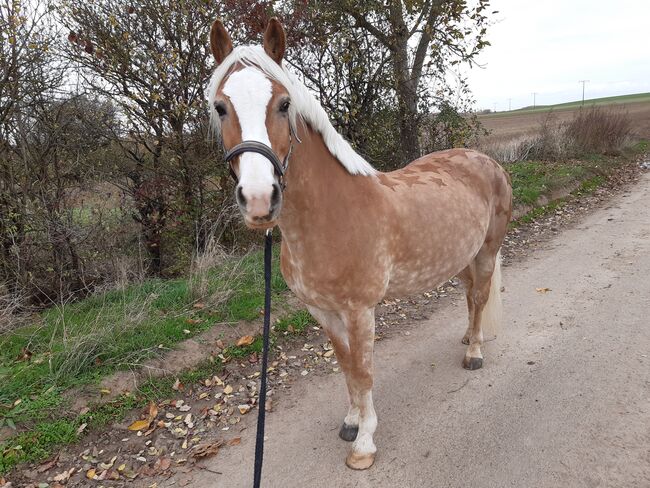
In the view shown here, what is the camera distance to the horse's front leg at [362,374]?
233 cm

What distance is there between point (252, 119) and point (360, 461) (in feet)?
6.98

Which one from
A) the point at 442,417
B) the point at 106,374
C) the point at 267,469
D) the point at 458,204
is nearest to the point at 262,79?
the point at 458,204

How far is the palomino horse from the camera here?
1.54 meters

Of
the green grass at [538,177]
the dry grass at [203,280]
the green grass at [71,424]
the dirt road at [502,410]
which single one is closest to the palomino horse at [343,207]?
the dirt road at [502,410]

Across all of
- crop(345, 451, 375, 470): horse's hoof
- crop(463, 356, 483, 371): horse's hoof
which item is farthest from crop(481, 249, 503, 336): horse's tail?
crop(345, 451, 375, 470): horse's hoof

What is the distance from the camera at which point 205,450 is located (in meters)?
2.61

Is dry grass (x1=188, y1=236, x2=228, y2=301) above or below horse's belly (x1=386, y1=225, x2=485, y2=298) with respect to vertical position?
below

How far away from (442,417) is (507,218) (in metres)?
1.85

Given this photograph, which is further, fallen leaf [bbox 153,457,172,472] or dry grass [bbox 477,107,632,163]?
dry grass [bbox 477,107,632,163]

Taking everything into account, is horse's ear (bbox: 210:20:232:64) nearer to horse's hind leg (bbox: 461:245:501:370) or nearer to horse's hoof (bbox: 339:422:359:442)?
horse's hoof (bbox: 339:422:359:442)

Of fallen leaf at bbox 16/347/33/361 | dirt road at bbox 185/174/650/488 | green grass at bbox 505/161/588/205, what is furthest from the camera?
green grass at bbox 505/161/588/205

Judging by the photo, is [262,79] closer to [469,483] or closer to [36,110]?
[469,483]

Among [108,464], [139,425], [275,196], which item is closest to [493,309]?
[275,196]

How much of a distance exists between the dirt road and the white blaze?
1908mm
